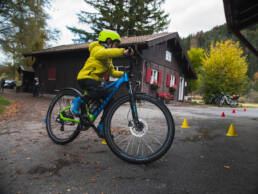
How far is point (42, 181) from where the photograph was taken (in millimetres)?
1785

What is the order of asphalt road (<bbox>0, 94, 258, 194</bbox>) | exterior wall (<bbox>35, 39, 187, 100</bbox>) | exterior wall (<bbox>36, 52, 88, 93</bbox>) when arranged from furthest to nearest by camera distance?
1. exterior wall (<bbox>36, 52, 88, 93</bbox>)
2. exterior wall (<bbox>35, 39, 187, 100</bbox>)
3. asphalt road (<bbox>0, 94, 258, 194</bbox>)

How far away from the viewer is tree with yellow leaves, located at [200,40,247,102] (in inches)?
776

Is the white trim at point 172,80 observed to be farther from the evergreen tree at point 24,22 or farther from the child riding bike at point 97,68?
the child riding bike at point 97,68

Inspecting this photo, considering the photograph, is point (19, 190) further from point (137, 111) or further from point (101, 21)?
point (101, 21)

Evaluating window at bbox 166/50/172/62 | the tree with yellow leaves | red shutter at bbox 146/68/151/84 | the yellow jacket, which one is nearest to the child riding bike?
the yellow jacket

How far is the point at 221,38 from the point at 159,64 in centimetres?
6810

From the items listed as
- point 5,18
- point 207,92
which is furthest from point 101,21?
point 207,92

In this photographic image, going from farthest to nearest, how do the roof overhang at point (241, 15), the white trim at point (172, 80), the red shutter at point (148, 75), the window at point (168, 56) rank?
1. the white trim at point (172, 80)
2. the window at point (168, 56)
3. the red shutter at point (148, 75)
4. the roof overhang at point (241, 15)

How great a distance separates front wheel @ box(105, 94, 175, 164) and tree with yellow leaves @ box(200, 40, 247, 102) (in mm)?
19094

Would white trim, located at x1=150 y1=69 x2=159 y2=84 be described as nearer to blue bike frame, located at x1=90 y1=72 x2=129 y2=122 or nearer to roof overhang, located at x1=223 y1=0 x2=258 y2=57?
roof overhang, located at x1=223 y1=0 x2=258 y2=57

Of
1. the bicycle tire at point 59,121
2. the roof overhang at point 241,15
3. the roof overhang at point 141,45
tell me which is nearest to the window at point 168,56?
the roof overhang at point 141,45

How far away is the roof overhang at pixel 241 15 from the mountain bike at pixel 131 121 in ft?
12.6

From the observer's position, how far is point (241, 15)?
6.34m

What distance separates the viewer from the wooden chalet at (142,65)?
47.7ft
